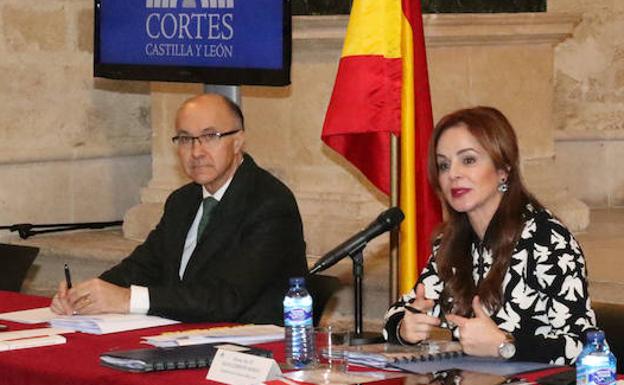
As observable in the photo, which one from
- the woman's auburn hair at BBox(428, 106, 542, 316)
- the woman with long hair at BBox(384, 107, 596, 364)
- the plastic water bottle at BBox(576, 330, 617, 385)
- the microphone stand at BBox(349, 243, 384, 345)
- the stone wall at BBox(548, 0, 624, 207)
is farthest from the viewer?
the stone wall at BBox(548, 0, 624, 207)

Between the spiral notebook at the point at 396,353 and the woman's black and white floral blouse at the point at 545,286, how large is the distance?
0.14 metres

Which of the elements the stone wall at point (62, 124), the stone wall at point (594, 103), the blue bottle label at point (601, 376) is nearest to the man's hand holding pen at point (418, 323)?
the blue bottle label at point (601, 376)

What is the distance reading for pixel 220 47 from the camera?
241 inches

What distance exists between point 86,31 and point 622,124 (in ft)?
11.6

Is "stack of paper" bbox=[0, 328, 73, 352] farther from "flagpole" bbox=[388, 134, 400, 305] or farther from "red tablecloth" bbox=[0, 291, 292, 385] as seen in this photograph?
"flagpole" bbox=[388, 134, 400, 305]

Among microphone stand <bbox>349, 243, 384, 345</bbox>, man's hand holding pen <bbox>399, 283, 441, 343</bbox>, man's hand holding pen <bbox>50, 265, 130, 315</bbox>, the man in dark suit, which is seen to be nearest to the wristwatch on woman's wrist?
man's hand holding pen <bbox>399, 283, 441, 343</bbox>

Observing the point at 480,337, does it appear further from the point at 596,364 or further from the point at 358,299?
the point at 596,364

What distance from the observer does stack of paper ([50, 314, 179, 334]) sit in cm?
461

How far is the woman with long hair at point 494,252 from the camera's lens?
4.18 metres

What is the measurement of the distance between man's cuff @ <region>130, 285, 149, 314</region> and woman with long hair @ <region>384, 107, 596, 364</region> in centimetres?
87

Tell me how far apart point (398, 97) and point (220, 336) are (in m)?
1.43

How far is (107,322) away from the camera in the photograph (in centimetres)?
466

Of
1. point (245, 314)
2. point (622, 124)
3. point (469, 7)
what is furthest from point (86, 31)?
point (245, 314)

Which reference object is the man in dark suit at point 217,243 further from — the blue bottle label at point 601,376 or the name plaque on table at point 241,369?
the blue bottle label at point 601,376
